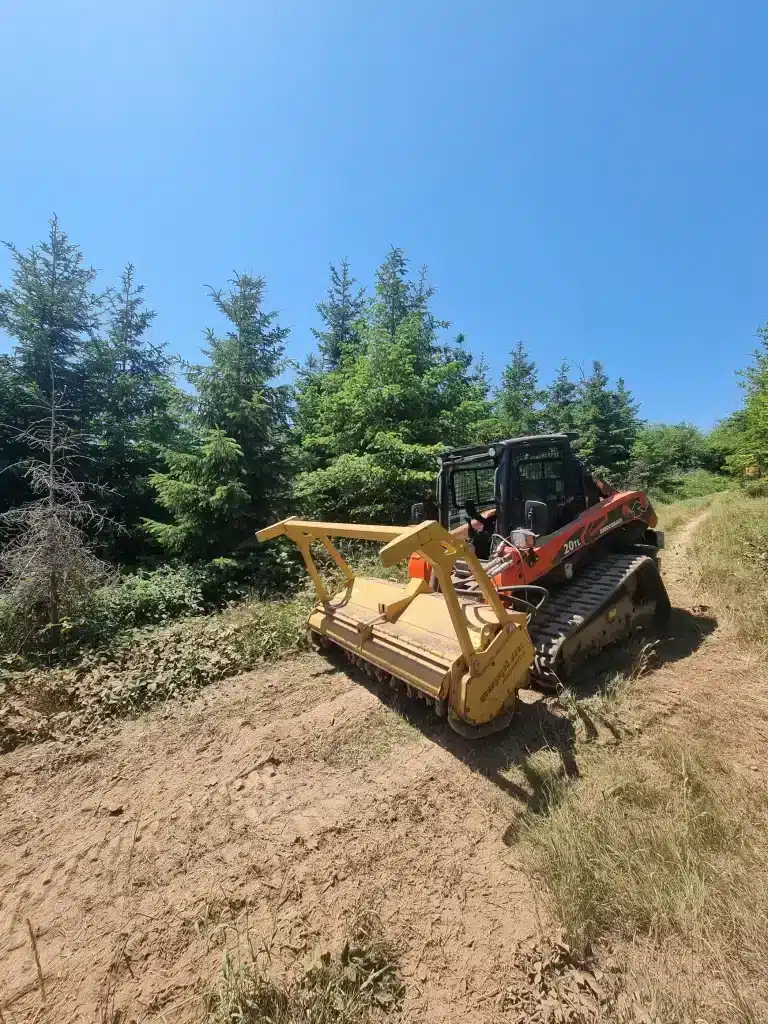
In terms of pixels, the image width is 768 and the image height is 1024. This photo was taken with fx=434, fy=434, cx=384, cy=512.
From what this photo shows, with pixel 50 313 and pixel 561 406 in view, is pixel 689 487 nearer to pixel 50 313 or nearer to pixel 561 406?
pixel 561 406

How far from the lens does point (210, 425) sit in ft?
29.4

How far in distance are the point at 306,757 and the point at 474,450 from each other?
379 cm

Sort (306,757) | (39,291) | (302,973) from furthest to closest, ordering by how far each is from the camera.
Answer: (39,291)
(306,757)
(302,973)

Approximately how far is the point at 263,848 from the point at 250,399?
799 centimetres

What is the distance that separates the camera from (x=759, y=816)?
8.58 feet

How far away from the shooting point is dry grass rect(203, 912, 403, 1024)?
1.90m

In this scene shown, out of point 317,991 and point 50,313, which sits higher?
point 50,313

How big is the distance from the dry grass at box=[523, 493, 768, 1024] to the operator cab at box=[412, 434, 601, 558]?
2.19 m

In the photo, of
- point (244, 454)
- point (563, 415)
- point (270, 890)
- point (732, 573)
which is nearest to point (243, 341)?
point (244, 454)

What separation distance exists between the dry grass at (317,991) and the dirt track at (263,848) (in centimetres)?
11

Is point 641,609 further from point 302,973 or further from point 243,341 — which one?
point 243,341

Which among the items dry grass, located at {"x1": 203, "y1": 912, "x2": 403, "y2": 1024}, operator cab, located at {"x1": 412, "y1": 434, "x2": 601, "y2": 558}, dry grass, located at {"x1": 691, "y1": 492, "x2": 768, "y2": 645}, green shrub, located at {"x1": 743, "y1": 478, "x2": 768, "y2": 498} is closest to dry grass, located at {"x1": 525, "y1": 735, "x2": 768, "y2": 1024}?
dry grass, located at {"x1": 203, "y1": 912, "x2": 403, "y2": 1024}

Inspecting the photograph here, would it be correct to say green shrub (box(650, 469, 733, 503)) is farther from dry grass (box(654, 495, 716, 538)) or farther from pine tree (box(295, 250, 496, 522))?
pine tree (box(295, 250, 496, 522))

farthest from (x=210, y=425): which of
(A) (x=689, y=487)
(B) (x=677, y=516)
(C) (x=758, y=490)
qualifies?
(A) (x=689, y=487)
